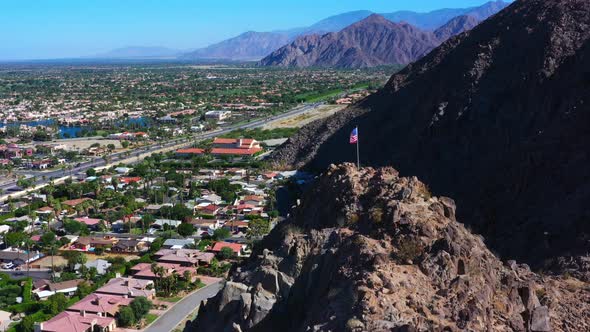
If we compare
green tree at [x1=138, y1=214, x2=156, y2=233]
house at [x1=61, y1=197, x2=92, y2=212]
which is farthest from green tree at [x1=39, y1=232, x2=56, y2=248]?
house at [x1=61, y1=197, x2=92, y2=212]

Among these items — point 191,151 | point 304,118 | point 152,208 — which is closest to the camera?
point 152,208

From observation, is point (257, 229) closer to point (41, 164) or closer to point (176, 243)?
point (176, 243)

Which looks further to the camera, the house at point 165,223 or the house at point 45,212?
the house at point 45,212

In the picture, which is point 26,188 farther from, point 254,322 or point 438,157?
point 254,322

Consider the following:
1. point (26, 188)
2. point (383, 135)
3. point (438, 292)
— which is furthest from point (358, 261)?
point (26, 188)

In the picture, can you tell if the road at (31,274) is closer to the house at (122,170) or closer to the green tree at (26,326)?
the green tree at (26,326)

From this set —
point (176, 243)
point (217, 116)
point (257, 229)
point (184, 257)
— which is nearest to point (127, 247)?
point (176, 243)

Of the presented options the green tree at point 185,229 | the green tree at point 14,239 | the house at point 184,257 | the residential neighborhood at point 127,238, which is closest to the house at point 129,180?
the residential neighborhood at point 127,238
